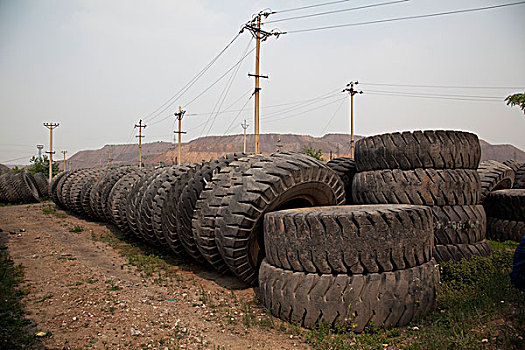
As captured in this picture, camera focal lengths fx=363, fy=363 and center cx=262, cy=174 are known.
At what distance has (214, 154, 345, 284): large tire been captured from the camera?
4242mm

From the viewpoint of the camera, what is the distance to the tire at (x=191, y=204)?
545 cm

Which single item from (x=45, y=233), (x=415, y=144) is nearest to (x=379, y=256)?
(x=415, y=144)

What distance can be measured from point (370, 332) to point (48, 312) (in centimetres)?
339

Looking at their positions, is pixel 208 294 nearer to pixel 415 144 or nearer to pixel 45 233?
pixel 415 144

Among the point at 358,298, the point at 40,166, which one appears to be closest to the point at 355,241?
the point at 358,298

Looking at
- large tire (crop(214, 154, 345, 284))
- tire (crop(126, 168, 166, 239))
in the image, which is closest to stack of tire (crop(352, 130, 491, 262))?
large tire (crop(214, 154, 345, 284))

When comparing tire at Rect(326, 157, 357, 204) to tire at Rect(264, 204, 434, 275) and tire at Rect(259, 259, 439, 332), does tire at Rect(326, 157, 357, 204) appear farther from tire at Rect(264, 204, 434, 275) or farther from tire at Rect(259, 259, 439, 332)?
tire at Rect(259, 259, 439, 332)

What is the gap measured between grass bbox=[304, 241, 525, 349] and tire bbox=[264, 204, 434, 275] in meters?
0.54

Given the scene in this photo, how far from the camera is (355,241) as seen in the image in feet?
10.9

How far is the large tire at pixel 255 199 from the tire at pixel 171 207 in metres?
1.64

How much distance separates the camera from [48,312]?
157 inches

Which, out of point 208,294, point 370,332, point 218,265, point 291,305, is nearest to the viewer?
point 370,332

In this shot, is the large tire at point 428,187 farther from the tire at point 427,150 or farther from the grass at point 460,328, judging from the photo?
the grass at point 460,328

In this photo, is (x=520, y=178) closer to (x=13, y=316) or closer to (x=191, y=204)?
(x=191, y=204)
